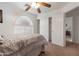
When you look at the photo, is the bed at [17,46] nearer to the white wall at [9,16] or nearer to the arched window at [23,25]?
the arched window at [23,25]

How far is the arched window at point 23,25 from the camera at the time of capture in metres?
2.48

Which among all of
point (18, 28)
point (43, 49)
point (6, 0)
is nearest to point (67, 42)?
point (43, 49)

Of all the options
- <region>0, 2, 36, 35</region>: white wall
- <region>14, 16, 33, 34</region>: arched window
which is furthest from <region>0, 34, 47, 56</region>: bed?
<region>0, 2, 36, 35</region>: white wall

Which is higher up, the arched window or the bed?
the arched window

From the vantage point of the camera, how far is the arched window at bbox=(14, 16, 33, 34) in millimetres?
2482

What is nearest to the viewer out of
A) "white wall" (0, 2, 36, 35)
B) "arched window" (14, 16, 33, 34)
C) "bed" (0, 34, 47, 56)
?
"bed" (0, 34, 47, 56)

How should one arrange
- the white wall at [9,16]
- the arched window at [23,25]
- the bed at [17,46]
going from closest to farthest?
1. the bed at [17,46]
2. the white wall at [9,16]
3. the arched window at [23,25]

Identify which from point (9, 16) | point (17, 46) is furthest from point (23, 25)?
point (17, 46)

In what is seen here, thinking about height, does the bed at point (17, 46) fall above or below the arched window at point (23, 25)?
below

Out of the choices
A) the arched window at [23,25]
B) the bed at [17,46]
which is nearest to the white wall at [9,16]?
the arched window at [23,25]

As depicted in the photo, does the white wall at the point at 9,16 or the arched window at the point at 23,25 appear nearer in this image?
the white wall at the point at 9,16

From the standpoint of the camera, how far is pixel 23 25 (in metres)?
2.56

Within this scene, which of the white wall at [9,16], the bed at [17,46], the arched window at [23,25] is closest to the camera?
the bed at [17,46]

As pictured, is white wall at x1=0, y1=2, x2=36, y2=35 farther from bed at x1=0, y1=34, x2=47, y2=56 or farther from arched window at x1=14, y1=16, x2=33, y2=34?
bed at x1=0, y1=34, x2=47, y2=56
